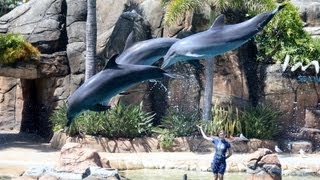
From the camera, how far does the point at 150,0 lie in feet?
61.8

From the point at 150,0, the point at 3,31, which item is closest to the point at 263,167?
the point at 150,0

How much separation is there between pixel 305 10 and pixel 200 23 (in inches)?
152

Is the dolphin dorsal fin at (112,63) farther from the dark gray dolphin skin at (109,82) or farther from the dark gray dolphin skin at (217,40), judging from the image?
the dark gray dolphin skin at (217,40)

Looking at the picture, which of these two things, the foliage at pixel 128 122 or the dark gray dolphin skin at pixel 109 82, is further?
the foliage at pixel 128 122

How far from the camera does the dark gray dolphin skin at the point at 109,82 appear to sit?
4.79 meters

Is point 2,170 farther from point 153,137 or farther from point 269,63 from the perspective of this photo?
point 269,63

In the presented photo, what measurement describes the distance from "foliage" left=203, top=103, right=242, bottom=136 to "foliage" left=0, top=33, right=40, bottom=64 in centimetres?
537

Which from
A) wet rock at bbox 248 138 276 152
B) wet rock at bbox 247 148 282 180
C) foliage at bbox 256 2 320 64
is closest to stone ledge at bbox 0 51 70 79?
foliage at bbox 256 2 320 64

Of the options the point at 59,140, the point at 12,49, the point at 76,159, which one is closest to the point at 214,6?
the point at 59,140

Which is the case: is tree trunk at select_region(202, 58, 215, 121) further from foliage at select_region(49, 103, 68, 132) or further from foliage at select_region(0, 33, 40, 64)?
foliage at select_region(0, 33, 40, 64)

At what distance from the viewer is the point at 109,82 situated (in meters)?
4.82

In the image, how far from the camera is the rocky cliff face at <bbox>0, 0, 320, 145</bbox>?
17.5m

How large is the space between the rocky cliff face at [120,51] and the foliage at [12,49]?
346 millimetres

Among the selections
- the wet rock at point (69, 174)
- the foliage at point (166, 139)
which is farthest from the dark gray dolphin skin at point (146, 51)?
the foliage at point (166, 139)
